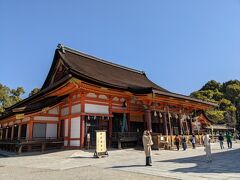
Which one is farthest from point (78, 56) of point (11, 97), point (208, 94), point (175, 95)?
point (208, 94)

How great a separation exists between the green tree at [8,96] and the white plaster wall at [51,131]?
78.1 ft

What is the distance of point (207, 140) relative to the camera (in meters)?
9.41

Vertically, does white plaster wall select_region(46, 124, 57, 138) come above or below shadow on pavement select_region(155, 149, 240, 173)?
above

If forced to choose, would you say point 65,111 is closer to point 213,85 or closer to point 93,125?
point 93,125

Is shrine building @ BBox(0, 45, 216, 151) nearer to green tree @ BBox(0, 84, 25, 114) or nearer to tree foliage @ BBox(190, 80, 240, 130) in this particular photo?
green tree @ BBox(0, 84, 25, 114)

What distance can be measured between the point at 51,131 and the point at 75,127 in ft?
8.80

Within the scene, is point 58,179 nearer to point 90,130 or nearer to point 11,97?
point 90,130

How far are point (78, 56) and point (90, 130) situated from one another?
30.9 feet

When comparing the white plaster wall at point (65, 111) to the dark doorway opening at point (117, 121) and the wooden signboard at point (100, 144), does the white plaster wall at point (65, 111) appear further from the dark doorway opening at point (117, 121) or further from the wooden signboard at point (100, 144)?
the wooden signboard at point (100, 144)

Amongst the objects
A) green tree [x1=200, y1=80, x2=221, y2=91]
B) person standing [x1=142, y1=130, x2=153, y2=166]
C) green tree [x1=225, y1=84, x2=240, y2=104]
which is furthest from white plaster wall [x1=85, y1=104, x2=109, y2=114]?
green tree [x1=200, y1=80, x2=221, y2=91]

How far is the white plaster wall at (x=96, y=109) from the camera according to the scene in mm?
14356

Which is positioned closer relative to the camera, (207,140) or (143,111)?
(207,140)

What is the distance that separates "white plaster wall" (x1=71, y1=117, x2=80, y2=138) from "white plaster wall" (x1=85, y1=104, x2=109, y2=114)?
958mm

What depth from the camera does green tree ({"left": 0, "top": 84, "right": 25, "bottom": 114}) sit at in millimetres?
37237
